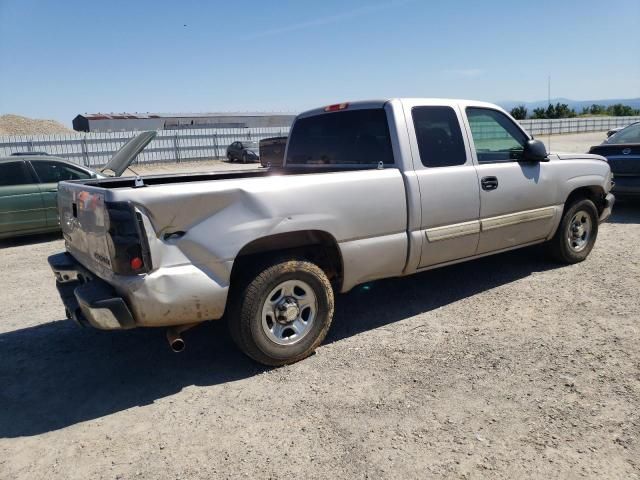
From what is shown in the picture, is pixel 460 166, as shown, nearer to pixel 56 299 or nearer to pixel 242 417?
pixel 242 417

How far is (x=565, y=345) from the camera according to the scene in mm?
3992

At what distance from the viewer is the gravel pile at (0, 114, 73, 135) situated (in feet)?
172

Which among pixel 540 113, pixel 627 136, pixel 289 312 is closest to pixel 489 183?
pixel 289 312

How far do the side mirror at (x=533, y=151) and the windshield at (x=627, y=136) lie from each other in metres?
5.57

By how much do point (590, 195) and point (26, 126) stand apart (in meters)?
60.6

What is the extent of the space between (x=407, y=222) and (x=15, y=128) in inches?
2351

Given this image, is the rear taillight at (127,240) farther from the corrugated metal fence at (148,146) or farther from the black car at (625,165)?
the corrugated metal fence at (148,146)

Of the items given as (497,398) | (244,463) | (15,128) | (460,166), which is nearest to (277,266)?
(244,463)

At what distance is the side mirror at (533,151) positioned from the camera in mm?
5133

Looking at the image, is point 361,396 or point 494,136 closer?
point 361,396

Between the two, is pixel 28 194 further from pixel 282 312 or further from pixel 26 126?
pixel 26 126

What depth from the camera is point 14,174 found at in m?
8.70

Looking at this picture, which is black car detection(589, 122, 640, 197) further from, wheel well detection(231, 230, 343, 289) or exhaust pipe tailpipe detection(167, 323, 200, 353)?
exhaust pipe tailpipe detection(167, 323, 200, 353)

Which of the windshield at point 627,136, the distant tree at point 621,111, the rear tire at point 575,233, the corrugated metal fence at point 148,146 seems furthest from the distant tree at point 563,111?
the rear tire at point 575,233
